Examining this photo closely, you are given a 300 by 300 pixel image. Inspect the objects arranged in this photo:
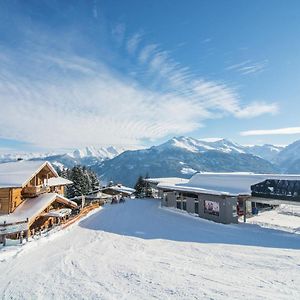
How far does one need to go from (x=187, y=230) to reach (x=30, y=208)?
1412cm

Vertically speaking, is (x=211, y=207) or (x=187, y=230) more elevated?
(x=211, y=207)

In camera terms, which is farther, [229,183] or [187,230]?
[229,183]

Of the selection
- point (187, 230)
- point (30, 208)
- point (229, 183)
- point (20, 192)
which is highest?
point (229, 183)

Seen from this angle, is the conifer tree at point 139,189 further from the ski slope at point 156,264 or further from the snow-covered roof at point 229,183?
the ski slope at point 156,264

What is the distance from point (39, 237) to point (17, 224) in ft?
6.71

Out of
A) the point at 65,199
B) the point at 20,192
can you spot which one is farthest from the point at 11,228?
the point at 65,199

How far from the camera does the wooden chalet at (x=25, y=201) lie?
23.4 metres

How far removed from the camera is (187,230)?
82.3 ft

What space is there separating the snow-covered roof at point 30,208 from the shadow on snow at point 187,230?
4.06m

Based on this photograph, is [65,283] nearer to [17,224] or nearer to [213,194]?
[17,224]

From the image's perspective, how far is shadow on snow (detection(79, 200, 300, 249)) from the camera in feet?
68.7

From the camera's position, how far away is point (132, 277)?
43.0 feet

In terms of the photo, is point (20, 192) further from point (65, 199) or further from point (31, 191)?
point (65, 199)

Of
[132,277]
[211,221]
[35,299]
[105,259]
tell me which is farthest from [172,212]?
[35,299]
